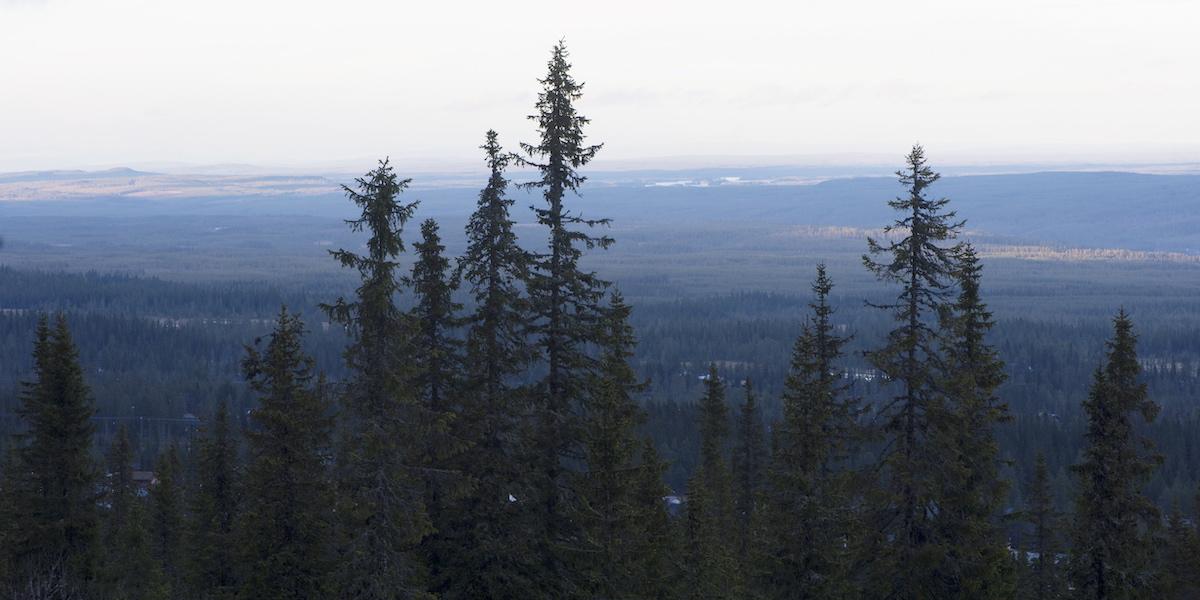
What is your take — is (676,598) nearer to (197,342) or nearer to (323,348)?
(323,348)

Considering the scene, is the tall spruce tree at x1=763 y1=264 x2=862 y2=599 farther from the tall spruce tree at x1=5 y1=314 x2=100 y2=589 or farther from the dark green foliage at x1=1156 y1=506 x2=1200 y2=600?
the tall spruce tree at x1=5 y1=314 x2=100 y2=589

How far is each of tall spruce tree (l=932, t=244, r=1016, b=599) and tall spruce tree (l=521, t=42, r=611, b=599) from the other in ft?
24.4

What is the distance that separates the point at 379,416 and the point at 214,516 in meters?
14.9

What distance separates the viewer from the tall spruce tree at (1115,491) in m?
27.1

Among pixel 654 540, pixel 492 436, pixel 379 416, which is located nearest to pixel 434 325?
pixel 492 436

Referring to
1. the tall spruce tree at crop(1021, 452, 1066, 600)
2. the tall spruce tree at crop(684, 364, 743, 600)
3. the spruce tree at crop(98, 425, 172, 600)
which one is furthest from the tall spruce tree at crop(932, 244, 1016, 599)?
the spruce tree at crop(98, 425, 172, 600)

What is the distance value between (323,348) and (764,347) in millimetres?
47317

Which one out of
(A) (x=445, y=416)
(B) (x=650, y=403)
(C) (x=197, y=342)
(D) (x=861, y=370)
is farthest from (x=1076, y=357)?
(A) (x=445, y=416)

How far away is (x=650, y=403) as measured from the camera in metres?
94.0

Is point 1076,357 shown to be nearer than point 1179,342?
Yes

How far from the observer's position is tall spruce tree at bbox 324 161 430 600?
2280cm

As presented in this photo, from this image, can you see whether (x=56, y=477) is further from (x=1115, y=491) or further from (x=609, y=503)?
(x=1115, y=491)

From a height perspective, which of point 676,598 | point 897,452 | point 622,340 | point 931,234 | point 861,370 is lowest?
point 861,370

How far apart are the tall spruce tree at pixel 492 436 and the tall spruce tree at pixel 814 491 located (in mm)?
5163
